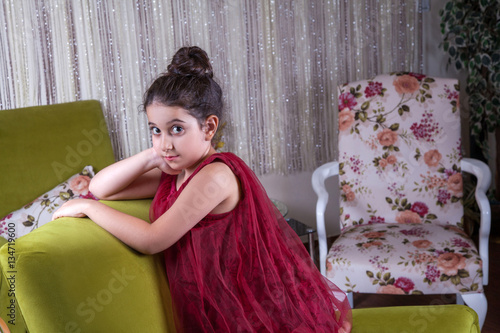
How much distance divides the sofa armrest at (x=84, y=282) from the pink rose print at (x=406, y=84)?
1641 millimetres

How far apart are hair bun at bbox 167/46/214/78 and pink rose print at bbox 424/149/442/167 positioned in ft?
4.55

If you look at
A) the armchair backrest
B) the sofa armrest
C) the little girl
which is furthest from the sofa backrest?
the sofa armrest

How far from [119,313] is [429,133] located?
5.80 feet

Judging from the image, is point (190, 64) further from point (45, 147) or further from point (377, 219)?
point (377, 219)

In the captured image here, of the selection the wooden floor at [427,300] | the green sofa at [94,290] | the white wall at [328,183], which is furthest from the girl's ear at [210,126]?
the white wall at [328,183]

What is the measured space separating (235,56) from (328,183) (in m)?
0.96

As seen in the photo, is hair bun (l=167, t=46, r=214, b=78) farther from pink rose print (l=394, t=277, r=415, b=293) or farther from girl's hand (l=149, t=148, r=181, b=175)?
pink rose print (l=394, t=277, r=415, b=293)

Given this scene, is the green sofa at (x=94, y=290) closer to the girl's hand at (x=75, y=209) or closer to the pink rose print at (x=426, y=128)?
the girl's hand at (x=75, y=209)

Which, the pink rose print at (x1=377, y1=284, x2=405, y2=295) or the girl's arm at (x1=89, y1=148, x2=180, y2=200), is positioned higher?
the girl's arm at (x1=89, y1=148, x2=180, y2=200)

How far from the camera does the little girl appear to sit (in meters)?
1.08

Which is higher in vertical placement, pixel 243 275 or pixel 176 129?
pixel 176 129

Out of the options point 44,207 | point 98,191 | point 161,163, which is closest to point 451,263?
point 161,163

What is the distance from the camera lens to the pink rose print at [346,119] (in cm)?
243

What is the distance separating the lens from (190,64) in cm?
122
